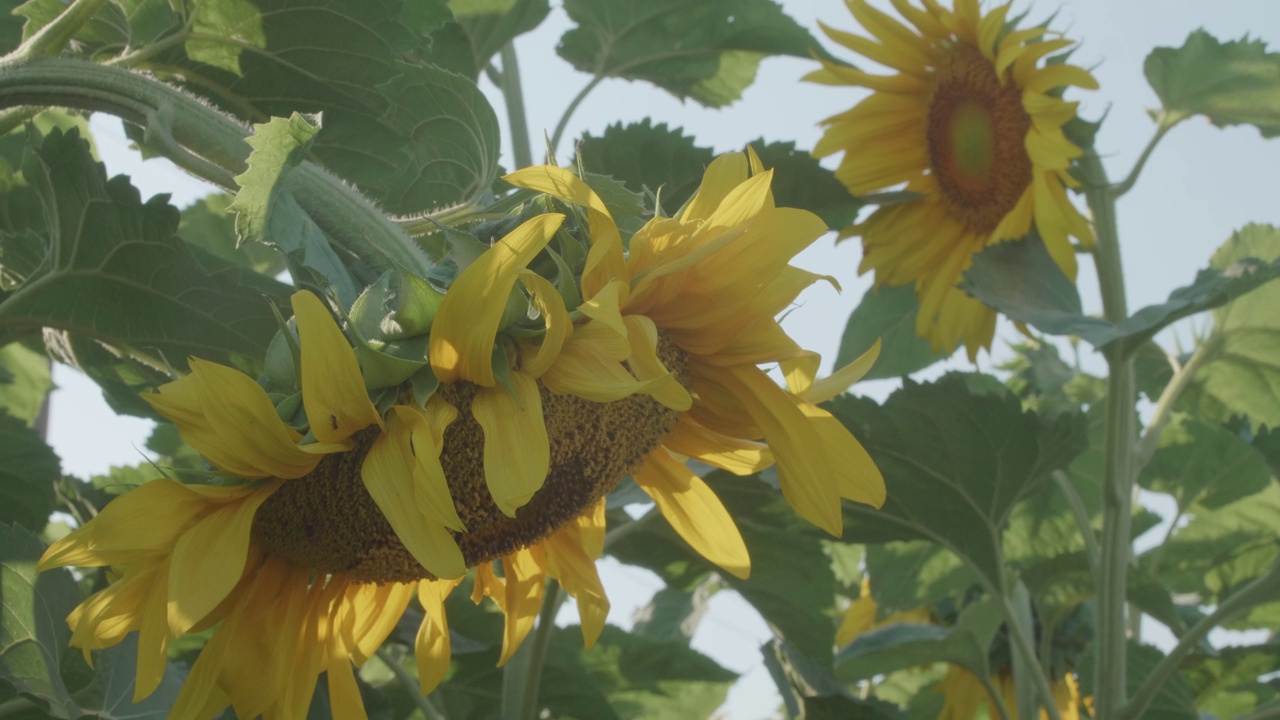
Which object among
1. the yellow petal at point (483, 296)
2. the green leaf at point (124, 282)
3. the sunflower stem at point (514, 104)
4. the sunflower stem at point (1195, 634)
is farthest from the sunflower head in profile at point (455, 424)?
the sunflower stem at point (514, 104)

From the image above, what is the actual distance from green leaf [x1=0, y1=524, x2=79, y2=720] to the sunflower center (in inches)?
57.5

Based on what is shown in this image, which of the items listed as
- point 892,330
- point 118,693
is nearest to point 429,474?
point 118,693

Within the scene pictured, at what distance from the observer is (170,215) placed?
1.22 metres

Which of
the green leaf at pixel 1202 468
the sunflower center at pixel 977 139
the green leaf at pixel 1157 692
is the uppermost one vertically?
the sunflower center at pixel 977 139

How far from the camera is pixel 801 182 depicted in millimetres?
1683

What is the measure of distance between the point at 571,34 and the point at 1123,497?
105 cm

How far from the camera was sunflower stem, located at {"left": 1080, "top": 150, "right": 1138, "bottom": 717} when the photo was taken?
179 centimetres

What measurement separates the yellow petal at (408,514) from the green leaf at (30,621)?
0.37m

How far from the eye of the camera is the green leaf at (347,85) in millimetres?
1225

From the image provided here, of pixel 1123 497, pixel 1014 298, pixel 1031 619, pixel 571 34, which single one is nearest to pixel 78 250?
pixel 571 34

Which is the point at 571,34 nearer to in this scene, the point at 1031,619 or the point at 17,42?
the point at 17,42

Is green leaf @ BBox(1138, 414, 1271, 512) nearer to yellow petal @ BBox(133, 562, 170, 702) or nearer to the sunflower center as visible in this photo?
the sunflower center

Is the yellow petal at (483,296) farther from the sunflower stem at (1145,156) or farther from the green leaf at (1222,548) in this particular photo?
the green leaf at (1222,548)

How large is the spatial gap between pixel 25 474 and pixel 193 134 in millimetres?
690
